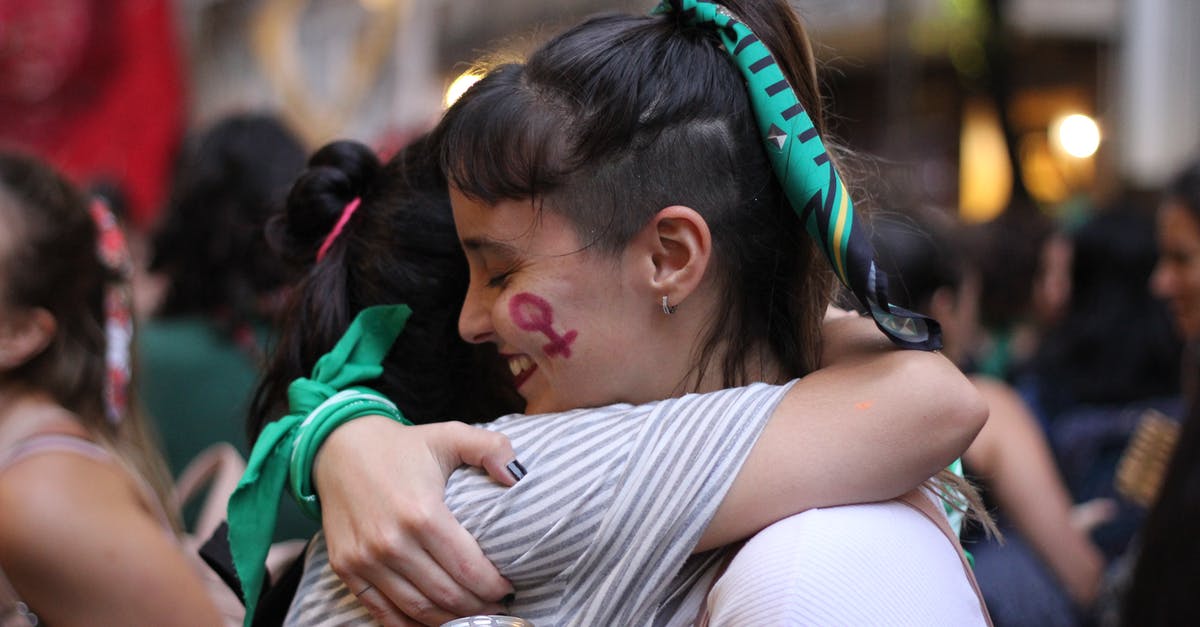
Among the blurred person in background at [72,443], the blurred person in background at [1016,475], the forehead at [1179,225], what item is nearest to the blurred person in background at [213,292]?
the blurred person in background at [72,443]

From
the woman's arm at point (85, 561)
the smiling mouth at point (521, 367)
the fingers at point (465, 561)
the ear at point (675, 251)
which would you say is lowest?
the woman's arm at point (85, 561)

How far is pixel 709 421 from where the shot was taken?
1.28m

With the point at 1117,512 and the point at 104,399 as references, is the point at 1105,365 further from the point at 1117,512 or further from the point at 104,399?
the point at 104,399

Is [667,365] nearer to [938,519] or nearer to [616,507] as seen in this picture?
[616,507]

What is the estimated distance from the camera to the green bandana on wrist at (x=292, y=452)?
1450 mm

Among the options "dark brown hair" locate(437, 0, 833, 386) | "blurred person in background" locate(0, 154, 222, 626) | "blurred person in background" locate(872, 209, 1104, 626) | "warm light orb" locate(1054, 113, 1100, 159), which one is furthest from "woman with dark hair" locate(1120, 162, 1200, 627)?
"warm light orb" locate(1054, 113, 1100, 159)

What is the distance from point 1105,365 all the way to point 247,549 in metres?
3.21

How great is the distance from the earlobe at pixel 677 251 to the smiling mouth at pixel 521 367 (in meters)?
0.19

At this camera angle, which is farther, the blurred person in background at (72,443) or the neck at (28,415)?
the neck at (28,415)

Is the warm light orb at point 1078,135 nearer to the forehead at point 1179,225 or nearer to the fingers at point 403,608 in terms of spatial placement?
the forehead at point 1179,225

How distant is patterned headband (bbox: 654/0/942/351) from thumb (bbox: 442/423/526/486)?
0.40 metres

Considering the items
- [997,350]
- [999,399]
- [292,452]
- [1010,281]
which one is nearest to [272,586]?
[292,452]

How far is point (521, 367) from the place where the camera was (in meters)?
1.46

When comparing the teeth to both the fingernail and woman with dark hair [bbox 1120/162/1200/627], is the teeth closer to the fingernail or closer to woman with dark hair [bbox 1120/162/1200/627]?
the fingernail
